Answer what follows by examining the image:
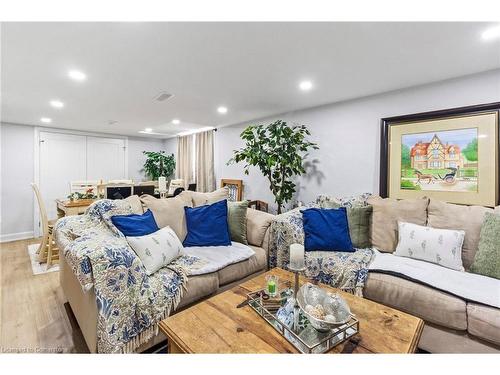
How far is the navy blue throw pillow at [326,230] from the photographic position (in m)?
2.31

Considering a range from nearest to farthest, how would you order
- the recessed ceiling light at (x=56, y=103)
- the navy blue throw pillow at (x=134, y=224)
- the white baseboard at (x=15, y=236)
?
the navy blue throw pillow at (x=134, y=224)
the recessed ceiling light at (x=56, y=103)
the white baseboard at (x=15, y=236)

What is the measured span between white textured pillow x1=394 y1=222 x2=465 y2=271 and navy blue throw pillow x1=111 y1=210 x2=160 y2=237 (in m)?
2.16

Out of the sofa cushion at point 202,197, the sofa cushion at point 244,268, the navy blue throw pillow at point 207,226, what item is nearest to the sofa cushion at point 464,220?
the sofa cushion at point 244,268

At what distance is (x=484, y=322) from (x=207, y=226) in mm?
2059

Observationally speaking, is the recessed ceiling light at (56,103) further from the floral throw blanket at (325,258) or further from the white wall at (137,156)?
the floral throw blanket at (325,258)

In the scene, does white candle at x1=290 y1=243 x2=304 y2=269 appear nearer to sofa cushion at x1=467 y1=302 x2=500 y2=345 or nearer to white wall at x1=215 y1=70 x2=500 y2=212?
sofa cushion at x1=467 y1=302 x2=500 y2=345

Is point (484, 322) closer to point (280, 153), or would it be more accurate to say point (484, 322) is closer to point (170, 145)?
point (280, 153)

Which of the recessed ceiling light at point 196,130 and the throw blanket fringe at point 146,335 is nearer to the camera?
the throw blanket fringe at point 146,335

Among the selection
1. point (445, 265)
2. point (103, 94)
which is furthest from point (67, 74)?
point (445, 265)

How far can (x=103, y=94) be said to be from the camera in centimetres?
287

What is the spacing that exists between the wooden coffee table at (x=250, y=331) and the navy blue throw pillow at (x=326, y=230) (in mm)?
895

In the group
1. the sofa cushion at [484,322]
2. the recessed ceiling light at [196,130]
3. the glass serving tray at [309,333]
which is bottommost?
the sofa cushion at [484,322]
